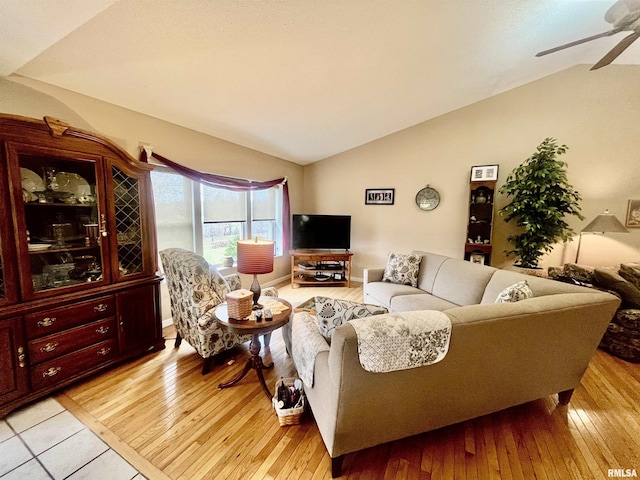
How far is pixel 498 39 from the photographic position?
2.55 meters

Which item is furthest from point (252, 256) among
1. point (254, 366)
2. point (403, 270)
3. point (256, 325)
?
point (403, 270)

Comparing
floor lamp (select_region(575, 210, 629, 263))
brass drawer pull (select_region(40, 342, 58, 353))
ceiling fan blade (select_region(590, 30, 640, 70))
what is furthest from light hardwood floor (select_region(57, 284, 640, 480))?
ceiling fan blade (select_region(590, 30, 640, 70))

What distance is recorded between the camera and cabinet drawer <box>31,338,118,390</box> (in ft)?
5.97

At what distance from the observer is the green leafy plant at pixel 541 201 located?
11.1 feet

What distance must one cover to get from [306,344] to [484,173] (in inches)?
151

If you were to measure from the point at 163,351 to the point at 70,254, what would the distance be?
1.20 metres

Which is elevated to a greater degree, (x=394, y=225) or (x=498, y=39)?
(x=498, y=39)

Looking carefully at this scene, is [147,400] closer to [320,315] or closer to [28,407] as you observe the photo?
[28,407]

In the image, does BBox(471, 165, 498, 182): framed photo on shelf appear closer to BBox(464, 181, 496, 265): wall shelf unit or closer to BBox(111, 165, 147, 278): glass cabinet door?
BBox(464, 181, 496, 265): wall shelf unit

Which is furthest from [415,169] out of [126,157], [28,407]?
[28,407]

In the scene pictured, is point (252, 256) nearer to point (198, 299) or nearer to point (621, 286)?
point (198, 299)

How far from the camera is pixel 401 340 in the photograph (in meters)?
1.18

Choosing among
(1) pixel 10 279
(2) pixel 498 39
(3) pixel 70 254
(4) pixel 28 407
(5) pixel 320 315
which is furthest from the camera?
(2) pixel 498 39

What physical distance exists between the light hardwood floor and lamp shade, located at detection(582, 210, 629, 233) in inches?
80.0
